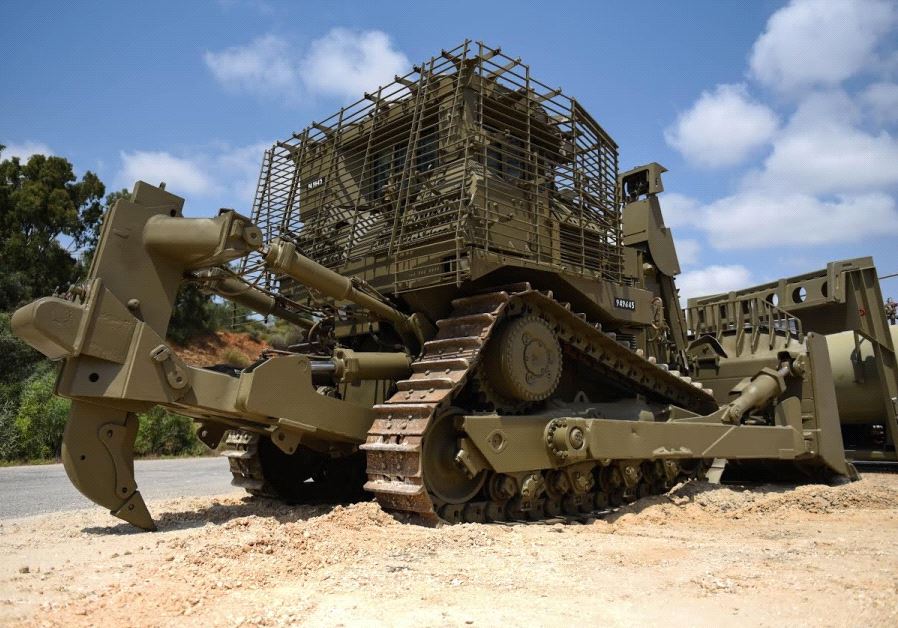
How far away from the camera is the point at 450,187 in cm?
827

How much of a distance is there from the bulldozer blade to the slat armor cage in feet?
8.08

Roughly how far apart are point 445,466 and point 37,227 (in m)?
31.7

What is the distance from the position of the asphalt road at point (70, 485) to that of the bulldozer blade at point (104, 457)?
271cm

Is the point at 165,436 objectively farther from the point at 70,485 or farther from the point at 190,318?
the point at 190,318

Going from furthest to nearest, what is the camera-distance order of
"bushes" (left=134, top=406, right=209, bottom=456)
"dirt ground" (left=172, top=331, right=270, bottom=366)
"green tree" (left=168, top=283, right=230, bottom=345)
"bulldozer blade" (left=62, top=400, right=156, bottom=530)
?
"dirt ground" (left=172, top=331, right=270, bottom=366), "green tree" (left=168, top=283, right=230, bottom=345), "bushes" (left=134, top=406, right=209, bottom=456), "bulldozer blade" (left=62, top=400, right=156, bottom=530)

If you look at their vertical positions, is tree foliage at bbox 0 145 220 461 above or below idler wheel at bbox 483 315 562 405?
above

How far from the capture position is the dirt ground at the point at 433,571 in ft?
13.5

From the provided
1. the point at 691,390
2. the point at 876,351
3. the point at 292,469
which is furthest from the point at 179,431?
the point at 876,351

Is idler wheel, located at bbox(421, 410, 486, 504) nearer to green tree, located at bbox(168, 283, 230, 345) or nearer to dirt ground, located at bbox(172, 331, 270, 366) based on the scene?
dirt ground, located at bbox(172, 331, 270, 366)

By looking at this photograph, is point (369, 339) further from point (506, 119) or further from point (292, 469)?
point (506, 119)

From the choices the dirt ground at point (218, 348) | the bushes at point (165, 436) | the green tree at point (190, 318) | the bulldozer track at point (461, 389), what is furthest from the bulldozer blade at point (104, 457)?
the green tree at point (190, 318)

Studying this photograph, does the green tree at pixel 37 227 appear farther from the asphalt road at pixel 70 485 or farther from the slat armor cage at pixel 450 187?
the slat armor cage at pixel 450 187

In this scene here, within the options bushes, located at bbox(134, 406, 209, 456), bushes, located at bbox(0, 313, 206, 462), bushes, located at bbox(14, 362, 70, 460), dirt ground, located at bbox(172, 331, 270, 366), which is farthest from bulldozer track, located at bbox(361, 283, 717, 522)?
dirt ground, located at bbox(172, 331, 270, 366)

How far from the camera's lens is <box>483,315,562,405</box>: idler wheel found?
25.0 feet
